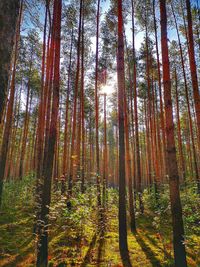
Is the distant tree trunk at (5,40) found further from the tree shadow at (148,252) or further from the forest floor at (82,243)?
the tree shadow at (148,252)

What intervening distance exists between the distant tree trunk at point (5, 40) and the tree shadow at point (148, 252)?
5729 millimetres

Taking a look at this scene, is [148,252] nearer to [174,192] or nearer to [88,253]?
[88,253]

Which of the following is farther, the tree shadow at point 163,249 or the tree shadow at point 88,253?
the tree shadow at point 163,249

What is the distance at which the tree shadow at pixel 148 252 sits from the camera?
5.40 m

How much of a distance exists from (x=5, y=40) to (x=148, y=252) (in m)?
6.74

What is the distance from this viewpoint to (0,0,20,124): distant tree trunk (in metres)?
1.31

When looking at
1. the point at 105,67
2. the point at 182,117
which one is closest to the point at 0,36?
the point at 105,67

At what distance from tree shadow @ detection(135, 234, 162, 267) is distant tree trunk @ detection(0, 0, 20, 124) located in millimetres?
5729

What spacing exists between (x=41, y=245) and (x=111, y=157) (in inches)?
1686

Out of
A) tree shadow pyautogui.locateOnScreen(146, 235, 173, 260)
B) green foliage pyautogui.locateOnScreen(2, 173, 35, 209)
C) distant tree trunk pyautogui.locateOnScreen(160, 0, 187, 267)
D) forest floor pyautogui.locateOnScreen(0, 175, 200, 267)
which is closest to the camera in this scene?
distant tree trunk pyautogui.locateOnScreen(160, 0, 187, 267)

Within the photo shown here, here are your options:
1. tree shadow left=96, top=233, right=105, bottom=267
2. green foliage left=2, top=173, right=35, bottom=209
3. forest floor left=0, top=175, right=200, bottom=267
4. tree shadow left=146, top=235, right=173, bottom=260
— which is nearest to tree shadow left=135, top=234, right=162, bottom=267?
forest floor left=0, top=175, right=200, bottom=267

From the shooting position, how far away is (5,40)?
1.33 m

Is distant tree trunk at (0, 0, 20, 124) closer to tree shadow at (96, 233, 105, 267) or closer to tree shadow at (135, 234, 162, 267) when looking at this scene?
tree shadow at (96, 233, 105, 267)

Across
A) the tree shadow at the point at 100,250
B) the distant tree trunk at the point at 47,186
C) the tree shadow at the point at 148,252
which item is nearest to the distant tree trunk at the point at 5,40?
the distant tree trunk at the point at 47,186
